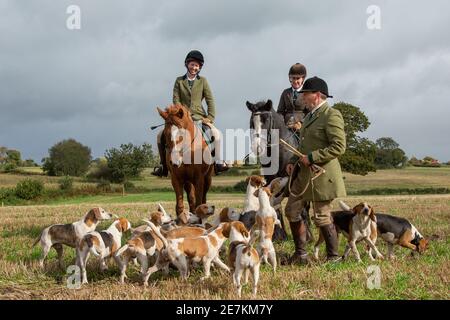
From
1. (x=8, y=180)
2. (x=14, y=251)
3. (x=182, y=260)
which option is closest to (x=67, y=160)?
(x=8, y=180)

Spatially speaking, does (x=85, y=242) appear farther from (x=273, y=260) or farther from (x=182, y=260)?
(x=273, y=260)

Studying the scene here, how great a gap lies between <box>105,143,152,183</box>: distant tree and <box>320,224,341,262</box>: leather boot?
141 feet

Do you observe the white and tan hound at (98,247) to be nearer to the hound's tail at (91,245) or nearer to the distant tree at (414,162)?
the hound's tail at (91,245)

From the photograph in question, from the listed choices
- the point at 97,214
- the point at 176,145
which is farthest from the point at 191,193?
the point at 97,214

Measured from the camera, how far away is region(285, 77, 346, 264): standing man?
6477mm

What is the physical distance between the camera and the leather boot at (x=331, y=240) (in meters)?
6.94

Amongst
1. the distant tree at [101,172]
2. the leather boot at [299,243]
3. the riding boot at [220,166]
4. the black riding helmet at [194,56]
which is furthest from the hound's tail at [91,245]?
the distant tree at [101,172]

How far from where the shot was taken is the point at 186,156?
917 centimetres

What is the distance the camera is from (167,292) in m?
5.46

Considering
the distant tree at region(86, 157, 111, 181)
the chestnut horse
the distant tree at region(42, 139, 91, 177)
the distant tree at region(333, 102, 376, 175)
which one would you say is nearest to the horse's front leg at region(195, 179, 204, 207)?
the chestnut horse

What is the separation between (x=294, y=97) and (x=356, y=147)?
36.0 m

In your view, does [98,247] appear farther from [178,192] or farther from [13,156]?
[13,156]

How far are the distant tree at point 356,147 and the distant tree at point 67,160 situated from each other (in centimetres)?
3186
